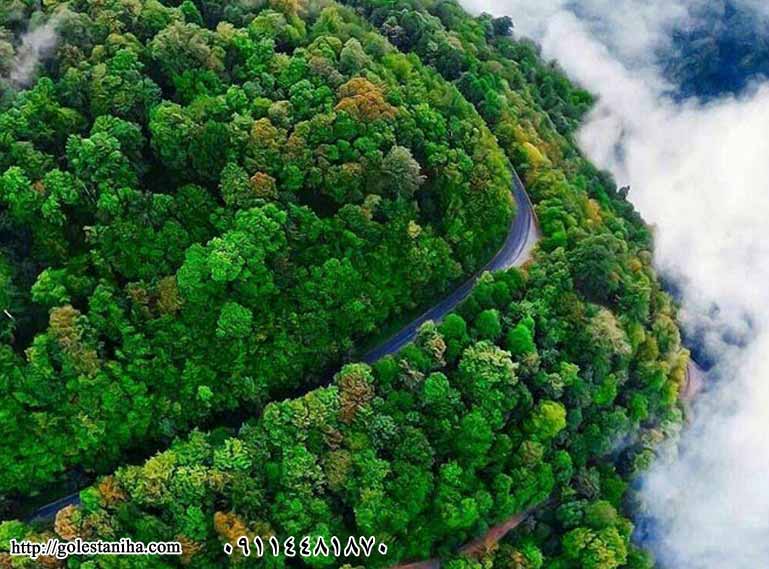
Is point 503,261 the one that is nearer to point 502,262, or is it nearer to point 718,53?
point 502,262

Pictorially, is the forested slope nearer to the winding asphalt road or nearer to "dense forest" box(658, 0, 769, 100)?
the winding asphalt road

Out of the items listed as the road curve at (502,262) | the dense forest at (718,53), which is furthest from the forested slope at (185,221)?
the dense forest at (718,53)

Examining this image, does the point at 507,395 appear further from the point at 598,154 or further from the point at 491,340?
the point at 598,154

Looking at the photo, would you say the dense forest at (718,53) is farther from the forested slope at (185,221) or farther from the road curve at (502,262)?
the forested slope at (185,221)

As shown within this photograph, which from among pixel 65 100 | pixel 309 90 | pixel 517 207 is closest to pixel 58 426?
pixel 65 100

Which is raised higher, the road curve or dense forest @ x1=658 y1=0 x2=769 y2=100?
dense forest @ x1=658 y1=0 x2=769 y2=100

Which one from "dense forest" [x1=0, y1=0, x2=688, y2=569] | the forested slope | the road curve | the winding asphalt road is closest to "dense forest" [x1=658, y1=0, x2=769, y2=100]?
the road curve

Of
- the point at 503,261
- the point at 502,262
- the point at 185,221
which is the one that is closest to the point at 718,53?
the point at 503,261
